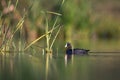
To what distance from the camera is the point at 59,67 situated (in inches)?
537

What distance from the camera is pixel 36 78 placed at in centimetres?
1175

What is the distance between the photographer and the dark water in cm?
1202

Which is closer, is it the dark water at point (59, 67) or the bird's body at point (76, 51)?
the dark water at point (59, 67)

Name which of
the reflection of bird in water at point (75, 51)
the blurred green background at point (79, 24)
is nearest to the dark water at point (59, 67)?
the reflection of bird in water at point (75, 51)

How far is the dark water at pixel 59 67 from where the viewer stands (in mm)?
12016

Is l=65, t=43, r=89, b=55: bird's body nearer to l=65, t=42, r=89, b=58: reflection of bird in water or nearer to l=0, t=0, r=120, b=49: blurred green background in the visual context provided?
l=65, t=42, r=89, b=58: reflection of bird in water

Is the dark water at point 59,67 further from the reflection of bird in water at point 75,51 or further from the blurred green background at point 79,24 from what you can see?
the blurred green background at point 79,24

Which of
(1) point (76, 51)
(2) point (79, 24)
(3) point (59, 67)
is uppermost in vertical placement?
(2) point (79, 24)

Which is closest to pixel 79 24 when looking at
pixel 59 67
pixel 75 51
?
pixel 75 51

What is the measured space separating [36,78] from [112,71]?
183cm

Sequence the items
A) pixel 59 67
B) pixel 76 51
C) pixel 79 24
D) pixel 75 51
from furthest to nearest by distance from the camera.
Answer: pixel 79 24 → pixel 75 51 → pixel 76 51 → pixel 59 67

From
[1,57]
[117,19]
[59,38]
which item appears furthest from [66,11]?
[1,57]

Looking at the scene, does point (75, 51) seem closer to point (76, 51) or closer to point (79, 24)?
point (76, 51)

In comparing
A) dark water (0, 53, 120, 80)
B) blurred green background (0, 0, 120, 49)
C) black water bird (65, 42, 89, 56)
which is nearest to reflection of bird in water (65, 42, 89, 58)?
black water bird (65, 42, 89, 56)
